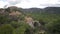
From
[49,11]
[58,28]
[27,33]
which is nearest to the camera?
[27,33]

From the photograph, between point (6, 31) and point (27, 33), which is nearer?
point (6, 31)

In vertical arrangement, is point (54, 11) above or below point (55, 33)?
below

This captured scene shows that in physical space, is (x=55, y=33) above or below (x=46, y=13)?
above

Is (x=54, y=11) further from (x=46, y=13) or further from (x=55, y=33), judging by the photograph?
(x=55, y=33)

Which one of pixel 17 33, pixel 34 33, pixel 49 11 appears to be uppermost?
pixel 17 33

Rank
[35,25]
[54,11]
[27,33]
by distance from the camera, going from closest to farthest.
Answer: [27,33] < [35,25] < [54,11]

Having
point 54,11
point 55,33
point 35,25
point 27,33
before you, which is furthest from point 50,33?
point 54,11

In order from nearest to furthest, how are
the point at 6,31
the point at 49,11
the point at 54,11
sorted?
the point at 6,31
the point at 54,11
the point at 49,11

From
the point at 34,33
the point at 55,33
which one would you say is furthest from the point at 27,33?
the point at 55,33

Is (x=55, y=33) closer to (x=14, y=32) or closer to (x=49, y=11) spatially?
(x=14, y=32)
